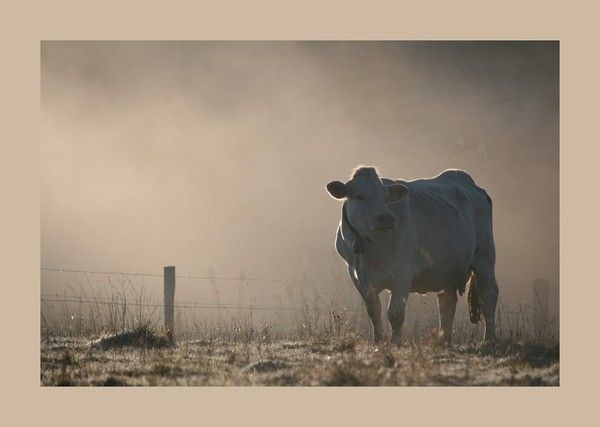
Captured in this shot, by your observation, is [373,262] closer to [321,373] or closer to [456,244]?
[456,244]

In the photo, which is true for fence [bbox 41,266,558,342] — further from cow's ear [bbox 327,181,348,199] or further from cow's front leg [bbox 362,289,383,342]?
cow's ear [bbox 327,181,348,199]

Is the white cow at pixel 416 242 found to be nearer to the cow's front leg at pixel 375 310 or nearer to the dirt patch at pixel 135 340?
the cow's front leg at pixel 375 310

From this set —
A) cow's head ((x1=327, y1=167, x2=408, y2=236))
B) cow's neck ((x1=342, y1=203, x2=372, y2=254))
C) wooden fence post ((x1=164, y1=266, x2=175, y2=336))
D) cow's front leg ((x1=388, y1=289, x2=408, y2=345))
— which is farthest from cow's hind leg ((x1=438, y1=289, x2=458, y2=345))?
wooden fence post ((x1=164, y1=266, x2=175, y2=336))

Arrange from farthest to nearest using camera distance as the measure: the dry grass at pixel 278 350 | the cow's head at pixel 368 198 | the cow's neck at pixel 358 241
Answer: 1. the cow's neck at pixel 358 241
2. the cow's head at pixel 368 198
3. the dry grass at pixel 278 350

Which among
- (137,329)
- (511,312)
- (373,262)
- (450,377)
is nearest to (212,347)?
(137,329)

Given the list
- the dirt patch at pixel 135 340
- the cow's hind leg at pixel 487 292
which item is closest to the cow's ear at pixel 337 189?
the dirt patch at pixel 135 340

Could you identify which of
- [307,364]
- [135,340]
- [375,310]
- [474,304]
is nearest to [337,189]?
[375,310]

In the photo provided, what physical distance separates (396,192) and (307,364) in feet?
9.94

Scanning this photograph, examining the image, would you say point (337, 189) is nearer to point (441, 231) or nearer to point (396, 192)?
point (396, 192)

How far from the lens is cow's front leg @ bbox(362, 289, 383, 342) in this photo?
11.1m

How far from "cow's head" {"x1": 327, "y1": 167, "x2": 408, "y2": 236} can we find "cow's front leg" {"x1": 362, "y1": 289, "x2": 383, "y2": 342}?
87cm

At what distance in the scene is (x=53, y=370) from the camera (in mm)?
9359

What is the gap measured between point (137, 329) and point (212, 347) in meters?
1.38

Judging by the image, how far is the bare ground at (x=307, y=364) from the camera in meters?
8.05
